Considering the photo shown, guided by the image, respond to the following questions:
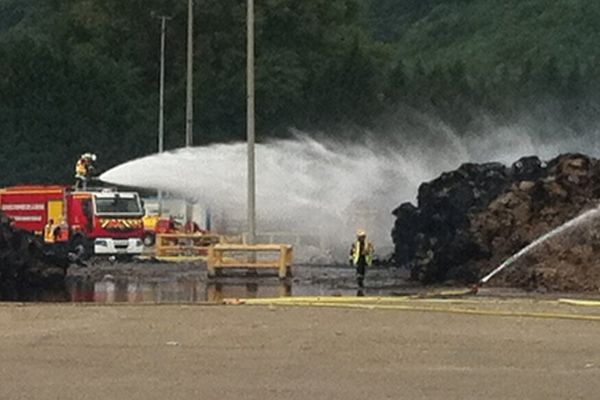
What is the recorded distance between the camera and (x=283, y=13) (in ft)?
323

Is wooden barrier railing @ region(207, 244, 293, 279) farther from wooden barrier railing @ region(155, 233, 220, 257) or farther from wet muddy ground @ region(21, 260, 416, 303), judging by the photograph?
wooden barrier railing @ region(155, 233, 220, 257)

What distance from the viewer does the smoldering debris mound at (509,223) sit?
108ft

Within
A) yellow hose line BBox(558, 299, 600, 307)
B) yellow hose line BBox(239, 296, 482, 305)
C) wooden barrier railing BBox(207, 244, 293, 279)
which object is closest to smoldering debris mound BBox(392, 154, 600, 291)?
wooden barrier railing BBox(207, 244, 293, 279)

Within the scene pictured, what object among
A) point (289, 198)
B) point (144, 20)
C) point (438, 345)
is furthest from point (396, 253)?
point (144, 20)

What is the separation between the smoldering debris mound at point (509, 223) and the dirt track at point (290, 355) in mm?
8037

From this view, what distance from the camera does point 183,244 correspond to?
178ft

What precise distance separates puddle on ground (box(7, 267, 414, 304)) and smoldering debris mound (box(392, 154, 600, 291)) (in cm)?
131

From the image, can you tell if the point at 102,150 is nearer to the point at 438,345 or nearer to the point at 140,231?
the point at 140,231

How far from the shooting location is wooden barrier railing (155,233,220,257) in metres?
52.1

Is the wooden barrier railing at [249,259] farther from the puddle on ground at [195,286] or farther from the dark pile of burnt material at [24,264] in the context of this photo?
the dark pile of burnt material at [24,264]

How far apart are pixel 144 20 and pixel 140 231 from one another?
44411mm

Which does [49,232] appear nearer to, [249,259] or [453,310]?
[249,259]

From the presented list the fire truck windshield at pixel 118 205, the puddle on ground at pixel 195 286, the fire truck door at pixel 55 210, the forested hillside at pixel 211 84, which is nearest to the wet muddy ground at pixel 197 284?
the puddle on ground at pixel 195 286

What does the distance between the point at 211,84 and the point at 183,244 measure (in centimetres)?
3986
